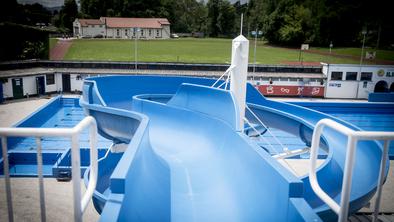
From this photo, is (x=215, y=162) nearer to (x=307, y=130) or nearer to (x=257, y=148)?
(x=257, y=148)

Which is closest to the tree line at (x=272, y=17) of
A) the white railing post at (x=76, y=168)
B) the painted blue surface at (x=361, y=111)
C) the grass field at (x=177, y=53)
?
the grass field at (x=177, y=53)

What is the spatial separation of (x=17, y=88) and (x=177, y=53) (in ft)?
82.8

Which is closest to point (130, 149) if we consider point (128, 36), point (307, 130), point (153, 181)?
point (153, 181)

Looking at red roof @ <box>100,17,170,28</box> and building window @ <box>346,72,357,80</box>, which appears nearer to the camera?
building window @ <box>346,72,357,80</box>

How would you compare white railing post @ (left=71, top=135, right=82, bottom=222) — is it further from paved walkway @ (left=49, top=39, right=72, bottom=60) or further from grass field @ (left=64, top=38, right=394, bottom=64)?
paved walkway @ (left=49, top=39, right=72, bottom=60)

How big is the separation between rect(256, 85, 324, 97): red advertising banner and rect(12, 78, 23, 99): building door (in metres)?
13.8

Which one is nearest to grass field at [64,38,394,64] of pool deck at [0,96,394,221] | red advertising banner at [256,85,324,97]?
red advertising banner at [256,85,324,97]

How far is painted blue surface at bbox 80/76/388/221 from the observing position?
2889mm

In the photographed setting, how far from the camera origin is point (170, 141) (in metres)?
7.39

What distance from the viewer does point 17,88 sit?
1866 centimetres

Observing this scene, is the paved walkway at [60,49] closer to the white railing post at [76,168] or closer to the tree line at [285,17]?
the tree line at [285,17]

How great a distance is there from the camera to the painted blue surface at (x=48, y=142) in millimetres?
9953

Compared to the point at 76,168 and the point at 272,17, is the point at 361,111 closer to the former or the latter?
the point at 76,168

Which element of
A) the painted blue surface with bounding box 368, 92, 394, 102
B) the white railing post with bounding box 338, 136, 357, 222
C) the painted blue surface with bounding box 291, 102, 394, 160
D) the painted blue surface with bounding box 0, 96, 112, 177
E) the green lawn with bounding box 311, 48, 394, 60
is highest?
the green lawn with bounding box 311, 48, 394, 60
